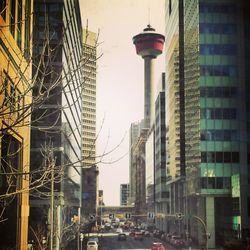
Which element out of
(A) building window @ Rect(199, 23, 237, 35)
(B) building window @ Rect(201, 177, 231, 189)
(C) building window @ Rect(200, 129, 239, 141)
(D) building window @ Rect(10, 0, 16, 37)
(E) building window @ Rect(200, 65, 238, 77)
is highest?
(A) building window @ Rect(199, 23, 237, 35)

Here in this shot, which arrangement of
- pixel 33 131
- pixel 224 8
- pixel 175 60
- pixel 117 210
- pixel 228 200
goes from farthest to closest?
pixel 117 210 < pixel 175 60 < pixel 224 8 < pixel 228 200 < pixel 33 131

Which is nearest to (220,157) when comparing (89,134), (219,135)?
(219,135)

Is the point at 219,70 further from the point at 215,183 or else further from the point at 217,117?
the point at 215,183

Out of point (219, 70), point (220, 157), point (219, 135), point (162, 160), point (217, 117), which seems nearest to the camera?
point (220, 157)

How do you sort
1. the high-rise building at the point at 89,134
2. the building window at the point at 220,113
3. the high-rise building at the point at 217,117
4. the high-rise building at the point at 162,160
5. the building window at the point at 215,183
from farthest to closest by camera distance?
the high-rise building at the point at 162,160 < the high-rise building at the point at 89,134 < the building window at the point at 220,113 < the building window at the point at 215,183 < the high-rise building at the point at 217,117

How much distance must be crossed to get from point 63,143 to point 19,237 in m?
30.4

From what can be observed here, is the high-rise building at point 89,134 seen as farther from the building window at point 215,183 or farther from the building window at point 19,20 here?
the building window at point 19,20

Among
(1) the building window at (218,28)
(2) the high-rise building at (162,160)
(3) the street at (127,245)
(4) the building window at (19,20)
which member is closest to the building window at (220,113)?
(1) the building window at (218,28)

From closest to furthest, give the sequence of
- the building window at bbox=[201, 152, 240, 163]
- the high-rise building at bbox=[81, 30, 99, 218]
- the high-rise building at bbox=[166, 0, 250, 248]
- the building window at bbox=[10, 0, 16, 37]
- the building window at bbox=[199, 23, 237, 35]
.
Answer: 1. the building window at bbox=[10, 0, 16, 37]
2. the high-rise building at bbox=[166, 0, 250, 248]
3. the building window at bbox=[201, 152, 240, 163]
4. the building window at bbox=[199, 23, 237, 35]
5. the high-rise building at bbox=[81, 30, 99, 218]

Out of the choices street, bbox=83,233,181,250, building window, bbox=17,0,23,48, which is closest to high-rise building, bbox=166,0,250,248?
street, bbox=83,233,181,250

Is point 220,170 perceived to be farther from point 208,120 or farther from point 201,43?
point 201,43

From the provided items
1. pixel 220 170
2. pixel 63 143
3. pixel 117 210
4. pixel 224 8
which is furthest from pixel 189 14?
pixel 117 210

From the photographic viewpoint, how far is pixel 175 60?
96250mm

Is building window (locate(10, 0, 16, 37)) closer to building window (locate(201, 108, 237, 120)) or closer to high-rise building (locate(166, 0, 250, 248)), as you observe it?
high-rise building (locate(166, 0, 250, 248))
